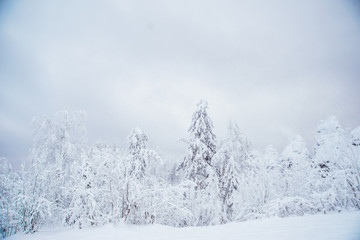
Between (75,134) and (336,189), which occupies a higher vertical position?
(75,134)

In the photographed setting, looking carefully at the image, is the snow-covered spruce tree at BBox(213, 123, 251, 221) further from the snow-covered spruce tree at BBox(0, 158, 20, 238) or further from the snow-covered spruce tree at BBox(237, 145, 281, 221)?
the snow-covered spruce tree at BBox(0, 158, 20, 238)

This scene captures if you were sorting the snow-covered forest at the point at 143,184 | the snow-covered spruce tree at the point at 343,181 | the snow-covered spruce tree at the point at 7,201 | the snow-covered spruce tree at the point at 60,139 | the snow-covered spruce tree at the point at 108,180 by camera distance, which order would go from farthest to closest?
1. the snow-covered spruce tree at the point at 60,139
2. the snow-covered spruce tree at the point at 343,181
3. the snow-covered spruce tree at the point at 108,180
4. the snow-covered forest at the point at 143,184
5. the snow-covered spruce tree at the point at 7,201

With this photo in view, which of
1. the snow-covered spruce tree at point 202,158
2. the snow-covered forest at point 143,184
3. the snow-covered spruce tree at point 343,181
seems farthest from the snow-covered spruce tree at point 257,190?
the snow-covered spruce tree at point 343,181

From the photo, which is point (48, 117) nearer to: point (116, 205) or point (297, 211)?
point (116, 205)

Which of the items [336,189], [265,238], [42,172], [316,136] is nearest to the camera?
[265,238]

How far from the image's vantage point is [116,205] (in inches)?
266

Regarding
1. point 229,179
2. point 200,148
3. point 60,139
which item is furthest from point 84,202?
point 229,179

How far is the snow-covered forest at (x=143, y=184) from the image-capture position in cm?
624

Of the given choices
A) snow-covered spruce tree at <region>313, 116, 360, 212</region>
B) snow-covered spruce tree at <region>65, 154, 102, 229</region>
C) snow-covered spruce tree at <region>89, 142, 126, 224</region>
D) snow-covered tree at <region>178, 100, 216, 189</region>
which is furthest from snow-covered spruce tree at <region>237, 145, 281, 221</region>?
snow-covered spruce tree at <region>65, 154, 102, 229</region>

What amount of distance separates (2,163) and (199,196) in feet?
30.0

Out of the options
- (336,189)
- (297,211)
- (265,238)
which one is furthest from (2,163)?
(336,189)

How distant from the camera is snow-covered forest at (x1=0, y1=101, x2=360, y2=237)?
6.24 m

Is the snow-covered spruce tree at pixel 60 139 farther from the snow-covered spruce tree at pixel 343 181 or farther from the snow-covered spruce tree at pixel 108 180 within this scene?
the snow-covered spruce tree at pixel 343 181

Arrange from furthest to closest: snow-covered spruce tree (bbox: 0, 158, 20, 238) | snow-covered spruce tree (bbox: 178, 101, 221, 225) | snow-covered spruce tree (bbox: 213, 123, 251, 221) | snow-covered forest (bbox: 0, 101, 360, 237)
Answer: snow-covered spruce tree (bbox: 213, 123, 251, 221) < snow-covered spruce tree (bbox: 178, 101, 221, 225) < snow-covered forest (bbox: 0, 101, 360, 237) < snow-covered spruce tree (bbox: 0, 158, 20, 238)
